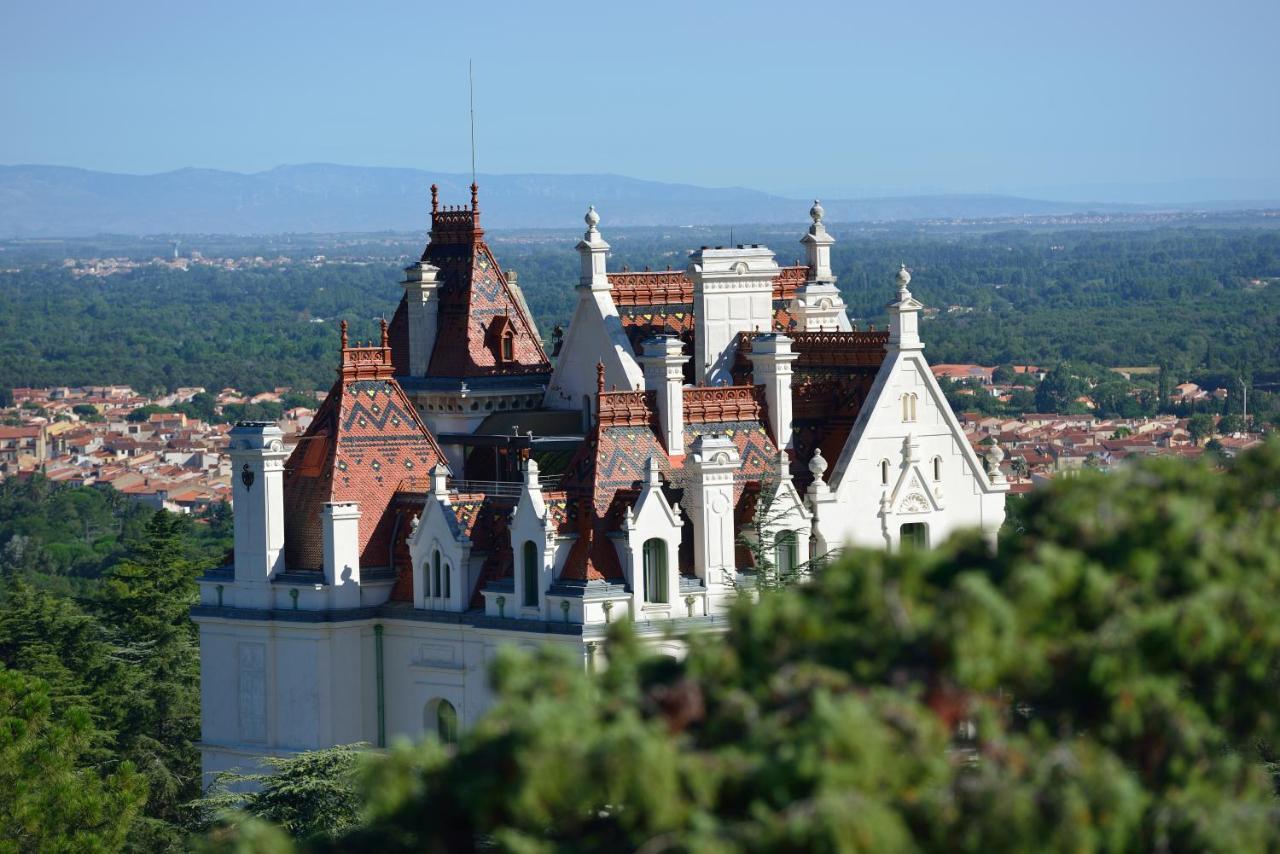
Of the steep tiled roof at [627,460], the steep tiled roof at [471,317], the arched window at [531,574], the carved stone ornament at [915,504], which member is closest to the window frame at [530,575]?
the arched window at [531,574]

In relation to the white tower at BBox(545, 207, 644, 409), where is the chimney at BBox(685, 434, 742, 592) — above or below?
below

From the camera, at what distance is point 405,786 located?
26156 mm

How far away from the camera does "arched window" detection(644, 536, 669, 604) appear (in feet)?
156

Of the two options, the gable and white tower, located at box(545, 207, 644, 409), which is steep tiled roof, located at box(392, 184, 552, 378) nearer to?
white tower, located at box(545, 207, 644, 409)

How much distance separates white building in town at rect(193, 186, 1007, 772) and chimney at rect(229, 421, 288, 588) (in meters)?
0.05

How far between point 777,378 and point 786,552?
3.29m

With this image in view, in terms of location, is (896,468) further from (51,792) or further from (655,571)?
(51,792)

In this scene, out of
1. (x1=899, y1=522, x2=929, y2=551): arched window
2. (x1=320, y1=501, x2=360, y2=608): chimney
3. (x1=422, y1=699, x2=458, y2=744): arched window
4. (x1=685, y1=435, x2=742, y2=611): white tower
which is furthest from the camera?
(x1=899, y1=522, x2=929, y2=551): arched window

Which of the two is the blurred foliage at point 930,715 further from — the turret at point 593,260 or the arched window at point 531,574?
the turret at point 593,260

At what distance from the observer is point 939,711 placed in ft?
81.8

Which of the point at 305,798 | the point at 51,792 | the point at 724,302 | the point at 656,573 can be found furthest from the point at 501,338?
the point at 305,798

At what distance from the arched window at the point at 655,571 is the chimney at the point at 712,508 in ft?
2.81

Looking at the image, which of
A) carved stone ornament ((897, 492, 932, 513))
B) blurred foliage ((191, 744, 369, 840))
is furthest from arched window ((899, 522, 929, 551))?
blurred foliage ((191, 744, 369, 840))

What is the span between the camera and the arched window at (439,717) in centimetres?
4900
